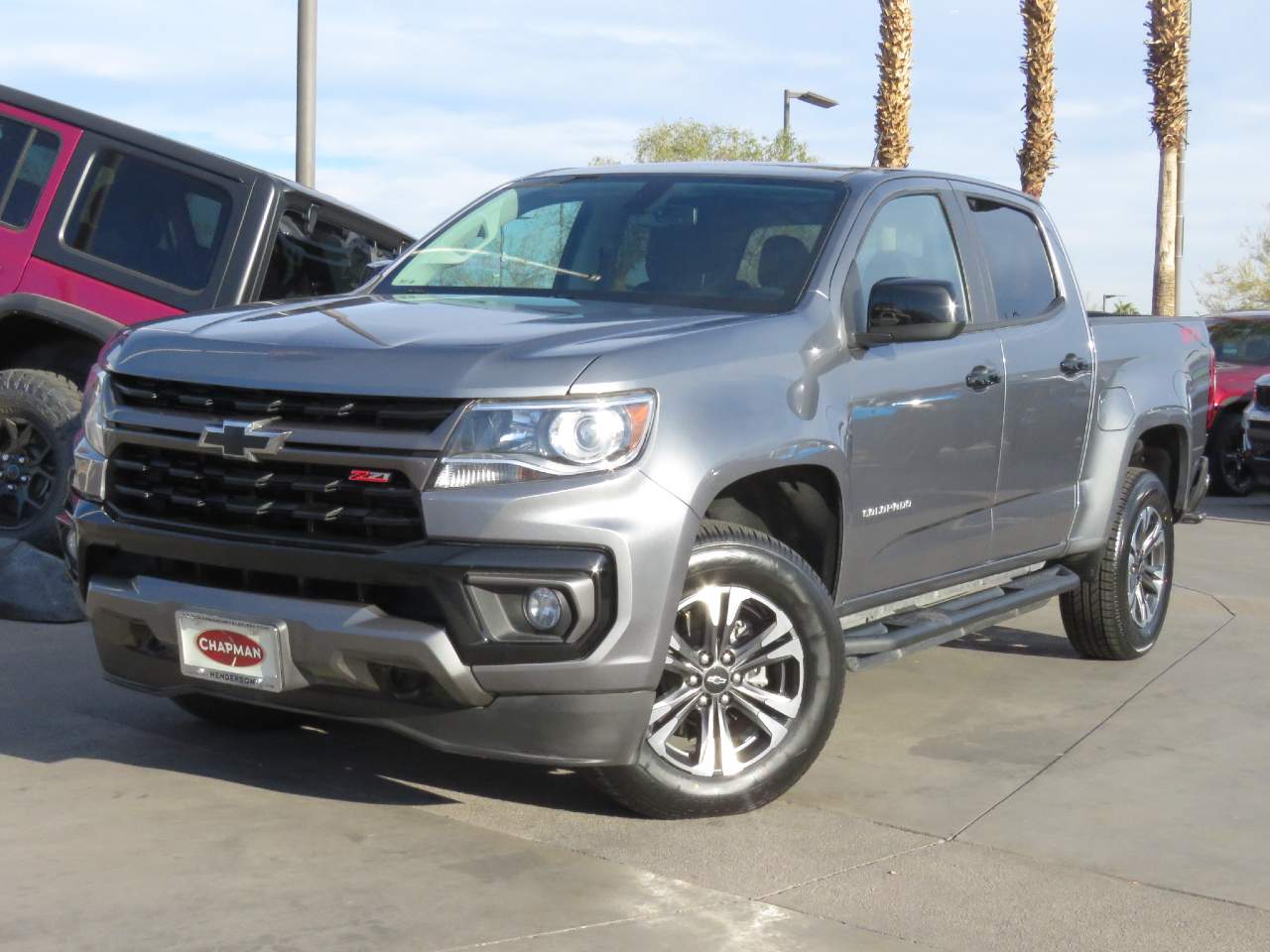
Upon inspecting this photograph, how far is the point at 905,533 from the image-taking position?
5508 millimetres

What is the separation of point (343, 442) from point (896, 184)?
7.92ft

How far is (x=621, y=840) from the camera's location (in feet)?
15.0

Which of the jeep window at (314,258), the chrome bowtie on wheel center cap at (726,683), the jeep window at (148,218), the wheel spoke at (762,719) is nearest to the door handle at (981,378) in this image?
the chrome bowtie on wheel center cap at (726,683)

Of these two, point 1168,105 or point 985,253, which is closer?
point 985,253

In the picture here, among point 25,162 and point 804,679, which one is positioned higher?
point 25,162

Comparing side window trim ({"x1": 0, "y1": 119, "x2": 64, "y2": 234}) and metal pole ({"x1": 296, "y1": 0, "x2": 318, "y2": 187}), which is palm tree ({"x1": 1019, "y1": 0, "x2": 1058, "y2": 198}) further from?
side window trim ({"x1": 0, "y1": 119, "x2": 64, "y2": 234})

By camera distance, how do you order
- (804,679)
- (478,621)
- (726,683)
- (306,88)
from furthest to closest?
(306,88) < (804,679) < (726,683) < (478,621)

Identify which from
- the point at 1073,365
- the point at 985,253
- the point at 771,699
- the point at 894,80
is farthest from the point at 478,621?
the point at 894,80

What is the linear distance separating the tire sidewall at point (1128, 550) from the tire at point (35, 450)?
179 inches

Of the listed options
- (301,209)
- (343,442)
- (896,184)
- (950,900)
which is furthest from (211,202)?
(950,900)

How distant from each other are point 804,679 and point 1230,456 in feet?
42.5

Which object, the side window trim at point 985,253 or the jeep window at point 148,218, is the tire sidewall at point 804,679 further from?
the jeep window at point 148,218

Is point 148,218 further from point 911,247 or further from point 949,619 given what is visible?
point 949,619

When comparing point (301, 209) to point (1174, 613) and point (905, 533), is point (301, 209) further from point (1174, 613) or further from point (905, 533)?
point (1174, 613)
